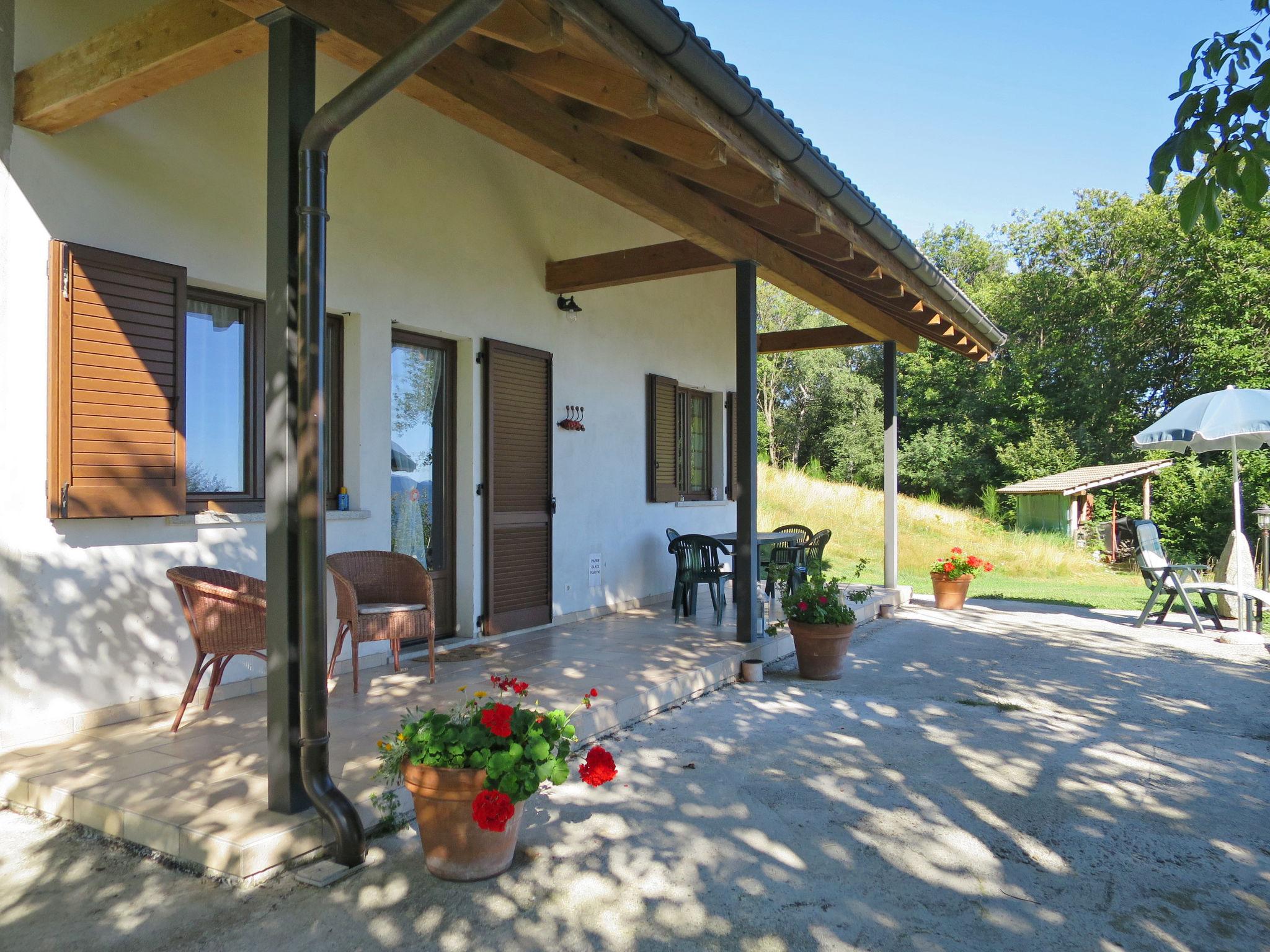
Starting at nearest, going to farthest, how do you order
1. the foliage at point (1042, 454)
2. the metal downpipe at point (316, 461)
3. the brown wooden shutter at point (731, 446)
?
the metal downpipe at point (316, 461) → the brown wooden shutter at point (731, 446) → the foliage at point (1042, 454)

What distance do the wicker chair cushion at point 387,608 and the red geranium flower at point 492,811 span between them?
2.05 metres

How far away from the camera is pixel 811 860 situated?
108 inches

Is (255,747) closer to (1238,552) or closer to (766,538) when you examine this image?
(766,538)

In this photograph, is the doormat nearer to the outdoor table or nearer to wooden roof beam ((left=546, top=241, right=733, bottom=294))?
the outdoor table

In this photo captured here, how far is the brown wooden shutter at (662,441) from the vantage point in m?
7.99

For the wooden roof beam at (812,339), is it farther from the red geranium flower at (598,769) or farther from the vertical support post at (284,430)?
the red geranium flower at (598,769)

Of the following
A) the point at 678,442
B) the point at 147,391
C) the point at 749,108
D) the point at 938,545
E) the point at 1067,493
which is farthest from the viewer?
the point at 1067,493

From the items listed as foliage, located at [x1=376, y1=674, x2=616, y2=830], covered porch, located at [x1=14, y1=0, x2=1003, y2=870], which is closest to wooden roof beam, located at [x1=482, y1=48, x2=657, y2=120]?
covered porch, located at [x1=14, y1=0, x2=1003, y2=870]

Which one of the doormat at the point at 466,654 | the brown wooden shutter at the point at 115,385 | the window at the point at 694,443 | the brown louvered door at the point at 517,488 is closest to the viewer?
the brown wooden shutter at the point at 115,385

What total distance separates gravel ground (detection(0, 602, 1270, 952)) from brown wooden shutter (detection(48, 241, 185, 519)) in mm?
1353

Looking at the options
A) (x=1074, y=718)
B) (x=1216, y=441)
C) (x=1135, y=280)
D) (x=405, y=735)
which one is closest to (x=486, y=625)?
(x=405, y=735)

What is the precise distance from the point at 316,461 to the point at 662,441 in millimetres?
5744

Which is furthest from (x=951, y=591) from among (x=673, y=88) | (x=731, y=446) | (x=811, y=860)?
(x=673, y=88)

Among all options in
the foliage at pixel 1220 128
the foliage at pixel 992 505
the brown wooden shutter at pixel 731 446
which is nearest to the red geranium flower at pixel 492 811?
the foliage at pixel 1220 128
